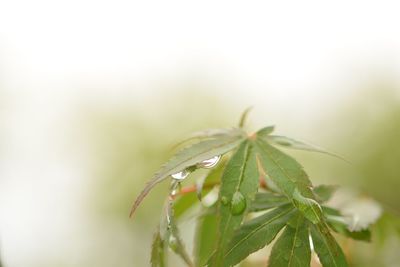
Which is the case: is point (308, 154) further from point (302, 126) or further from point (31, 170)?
point (31, 170)

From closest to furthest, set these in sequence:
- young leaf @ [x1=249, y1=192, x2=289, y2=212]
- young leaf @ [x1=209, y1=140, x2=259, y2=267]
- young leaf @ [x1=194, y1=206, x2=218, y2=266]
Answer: young leaf @ [x1=209, y1=140, x2=259, y2=267], young leaf @ [x1=249, y1=192, x2=289, y2=212], young leaf @ [x1=194, y1=206, x2=218, y2=266]

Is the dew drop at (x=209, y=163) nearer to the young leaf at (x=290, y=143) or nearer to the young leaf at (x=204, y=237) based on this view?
the young leaf at (x=290, y=143)

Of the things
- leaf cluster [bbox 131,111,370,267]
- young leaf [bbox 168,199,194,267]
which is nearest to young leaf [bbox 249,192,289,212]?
leaf cluster [bbox 131,111,370,267]

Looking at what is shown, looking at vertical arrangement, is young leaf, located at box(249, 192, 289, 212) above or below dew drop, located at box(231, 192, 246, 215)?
below

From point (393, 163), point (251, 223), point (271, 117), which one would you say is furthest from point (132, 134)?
point (251, 223)

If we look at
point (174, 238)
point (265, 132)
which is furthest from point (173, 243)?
point (265, 132)

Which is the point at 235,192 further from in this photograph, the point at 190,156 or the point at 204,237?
the point at 204,237

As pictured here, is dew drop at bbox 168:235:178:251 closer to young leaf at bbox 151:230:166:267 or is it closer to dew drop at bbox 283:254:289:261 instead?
young leaf at bbox 151:230:166:267
